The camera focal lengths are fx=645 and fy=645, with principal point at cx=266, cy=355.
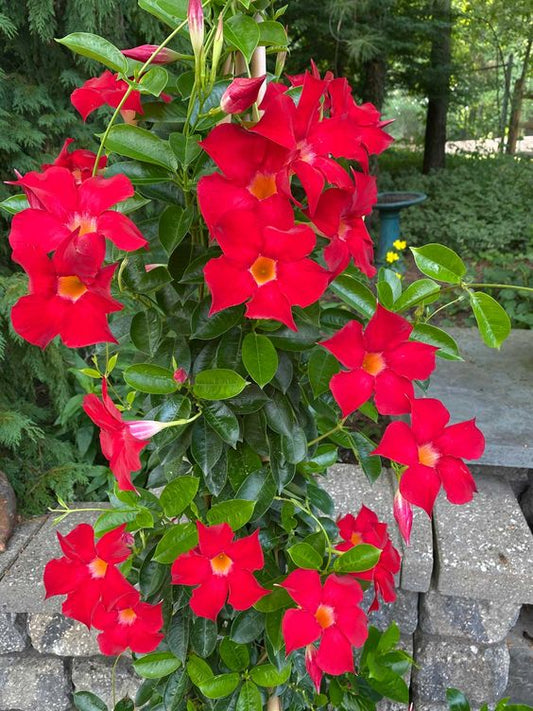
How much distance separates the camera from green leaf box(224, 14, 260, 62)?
65 centimetres

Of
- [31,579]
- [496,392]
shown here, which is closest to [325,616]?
[31,579]

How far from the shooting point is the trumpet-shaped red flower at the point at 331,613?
0.84 metres

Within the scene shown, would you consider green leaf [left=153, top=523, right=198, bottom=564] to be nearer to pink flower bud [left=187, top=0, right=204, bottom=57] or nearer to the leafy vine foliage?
the leafy vine foliage

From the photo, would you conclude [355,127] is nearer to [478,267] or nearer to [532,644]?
[532,644]

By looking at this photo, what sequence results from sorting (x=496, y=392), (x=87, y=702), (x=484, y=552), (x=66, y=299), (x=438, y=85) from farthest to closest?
(x=438, y=85)
(x=496, y=392)
(x=484, y=552)
(x=87, y=702)
(x=66, y=299)

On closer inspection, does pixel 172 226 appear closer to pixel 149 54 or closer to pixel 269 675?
pixel 149 54

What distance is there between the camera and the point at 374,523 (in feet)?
3.34

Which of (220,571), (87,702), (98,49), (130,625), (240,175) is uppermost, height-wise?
(98,49)

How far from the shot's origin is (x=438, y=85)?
5832mm

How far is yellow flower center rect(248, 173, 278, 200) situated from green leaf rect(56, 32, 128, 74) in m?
0.18

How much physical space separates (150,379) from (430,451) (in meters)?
0.35

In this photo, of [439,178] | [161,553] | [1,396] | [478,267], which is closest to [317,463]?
[161,553]

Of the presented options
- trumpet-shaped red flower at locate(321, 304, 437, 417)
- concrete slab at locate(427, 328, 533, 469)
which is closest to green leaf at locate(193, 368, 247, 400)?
trumpet-shaped red flower at locate(321, 304, 437, 417)

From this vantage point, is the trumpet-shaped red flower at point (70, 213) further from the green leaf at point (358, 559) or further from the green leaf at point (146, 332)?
the green leaf at point (358, 559)
